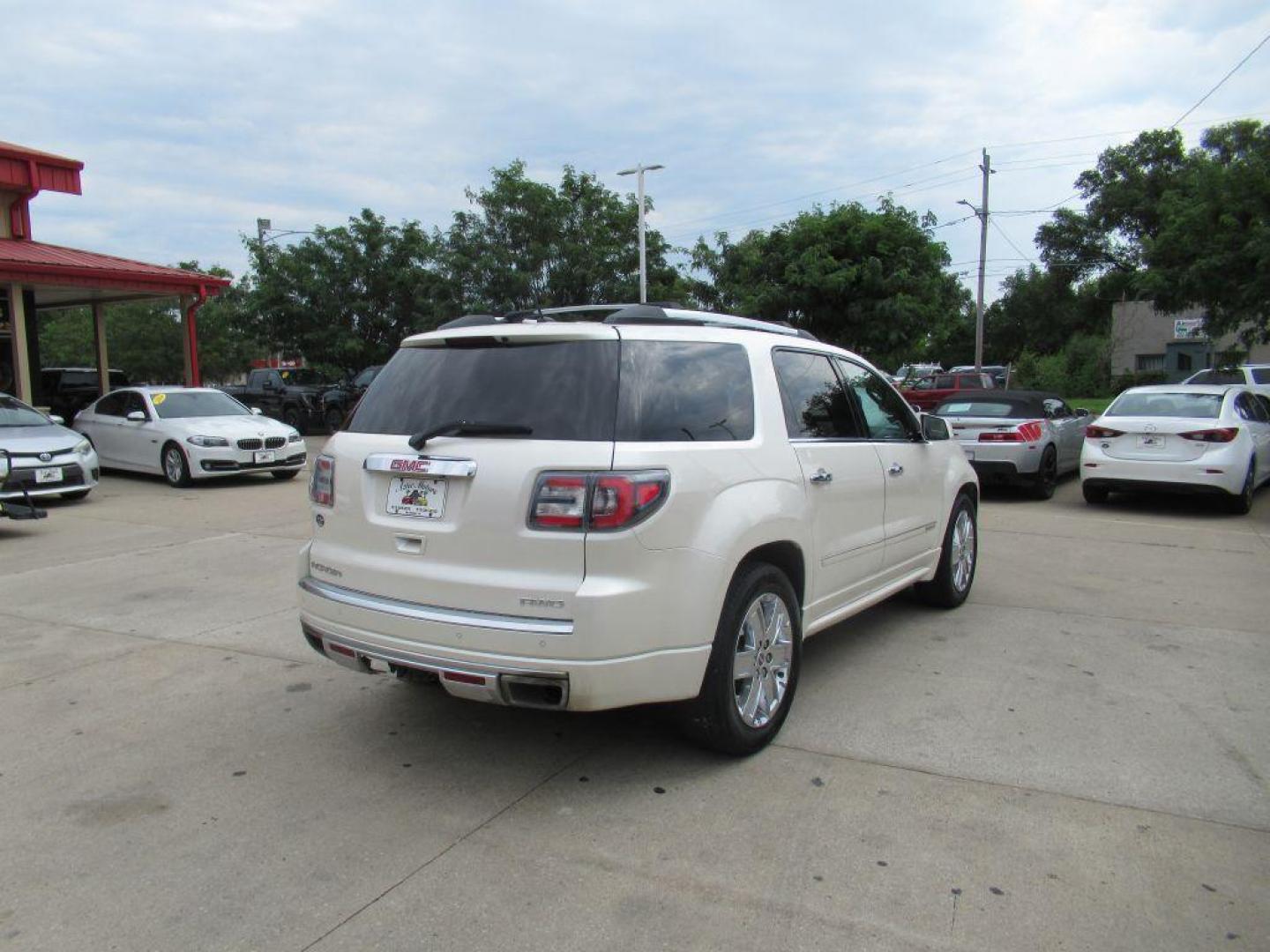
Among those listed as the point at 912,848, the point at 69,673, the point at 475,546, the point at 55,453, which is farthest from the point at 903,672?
the point at 55,453

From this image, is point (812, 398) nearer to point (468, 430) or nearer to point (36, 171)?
point (468, 430)

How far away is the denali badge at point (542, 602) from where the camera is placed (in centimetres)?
330

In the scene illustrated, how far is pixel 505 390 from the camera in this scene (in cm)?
368

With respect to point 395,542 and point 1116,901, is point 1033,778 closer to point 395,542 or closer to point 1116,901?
point 1116,901

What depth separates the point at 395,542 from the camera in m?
3.70

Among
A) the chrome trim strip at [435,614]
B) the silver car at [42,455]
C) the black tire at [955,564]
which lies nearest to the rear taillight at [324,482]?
the chrome trim strip at [435,614]

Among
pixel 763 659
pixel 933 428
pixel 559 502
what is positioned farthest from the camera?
pixel 933 428

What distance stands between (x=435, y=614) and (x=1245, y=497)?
34.3 feet

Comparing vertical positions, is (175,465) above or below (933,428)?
below

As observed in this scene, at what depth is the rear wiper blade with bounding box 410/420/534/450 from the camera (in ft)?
11.6

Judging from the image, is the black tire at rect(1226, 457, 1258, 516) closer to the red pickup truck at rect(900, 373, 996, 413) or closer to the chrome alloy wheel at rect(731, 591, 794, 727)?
the chrome alloy wheel at rect(731, 591, 794, 727)

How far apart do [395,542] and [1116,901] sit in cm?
278

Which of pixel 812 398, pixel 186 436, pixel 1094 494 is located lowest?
pixel 1094 494

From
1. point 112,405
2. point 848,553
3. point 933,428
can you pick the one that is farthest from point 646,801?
point 112,405
